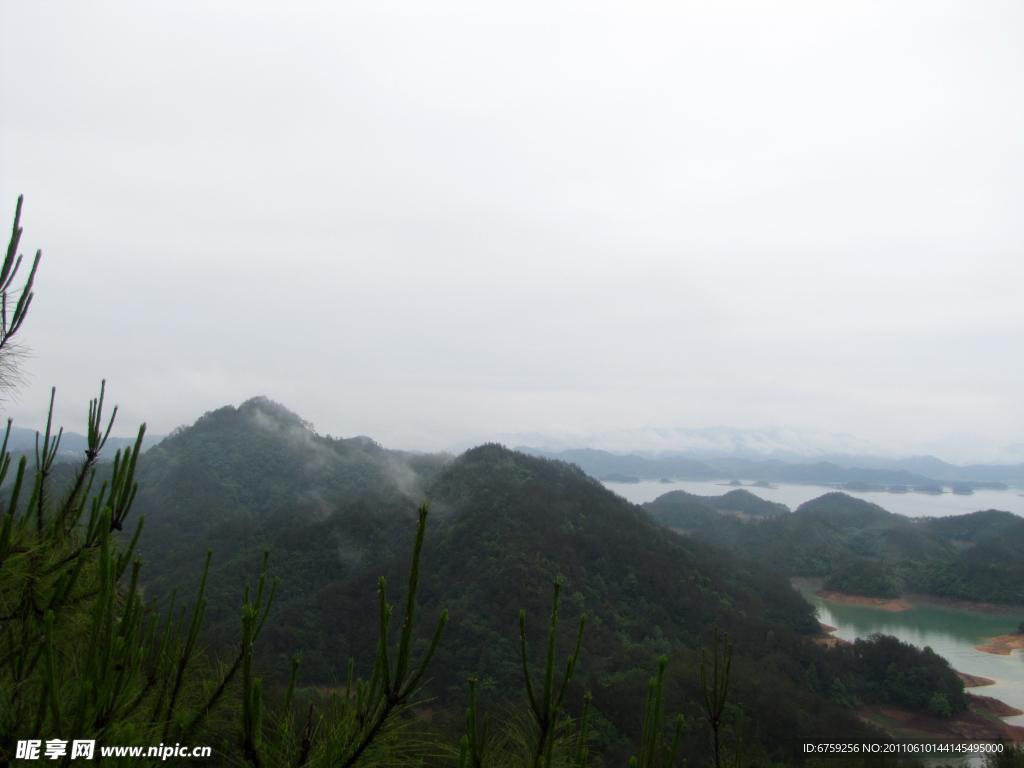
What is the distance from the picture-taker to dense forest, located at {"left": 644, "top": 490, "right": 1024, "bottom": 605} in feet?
161

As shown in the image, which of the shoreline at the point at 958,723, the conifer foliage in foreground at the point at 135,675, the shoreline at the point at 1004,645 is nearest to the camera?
the conifer foliage in foreground at the point at 135,675

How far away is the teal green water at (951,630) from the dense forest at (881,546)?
234 centimetres

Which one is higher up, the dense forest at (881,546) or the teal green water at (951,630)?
the dense forest at (881,546)

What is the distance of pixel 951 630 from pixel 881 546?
744 inches

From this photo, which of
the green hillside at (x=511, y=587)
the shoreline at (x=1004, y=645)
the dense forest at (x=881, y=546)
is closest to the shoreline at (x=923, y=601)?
the dense forest at (x=881, y=546)

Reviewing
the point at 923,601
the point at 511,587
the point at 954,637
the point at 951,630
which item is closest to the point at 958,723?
the point at 954,637

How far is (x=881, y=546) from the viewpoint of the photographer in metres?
60.5

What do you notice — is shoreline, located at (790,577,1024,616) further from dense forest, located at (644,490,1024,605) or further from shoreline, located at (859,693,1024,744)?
shoreline, located at (859,693,1024,744)

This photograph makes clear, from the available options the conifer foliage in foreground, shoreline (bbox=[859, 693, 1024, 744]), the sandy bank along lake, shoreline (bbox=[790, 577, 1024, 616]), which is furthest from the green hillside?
the conifer foliage in foreground

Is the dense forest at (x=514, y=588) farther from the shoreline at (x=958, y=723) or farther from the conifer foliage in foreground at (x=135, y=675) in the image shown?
the conifer foliage in foreground at (x=135, y=675)

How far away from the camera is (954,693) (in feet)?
89.5

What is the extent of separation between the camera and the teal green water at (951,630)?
3255 cm

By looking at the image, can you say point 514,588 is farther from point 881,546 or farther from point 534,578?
point 881,546

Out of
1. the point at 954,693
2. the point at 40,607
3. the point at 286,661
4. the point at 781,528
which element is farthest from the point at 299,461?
the point at 40,607
